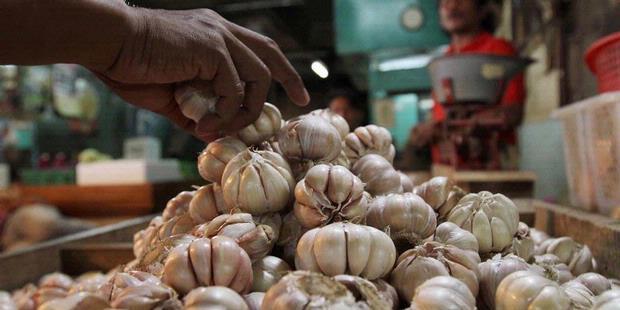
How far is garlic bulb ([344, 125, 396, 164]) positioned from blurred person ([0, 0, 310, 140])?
267mm

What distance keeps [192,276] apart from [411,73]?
6.71 meters

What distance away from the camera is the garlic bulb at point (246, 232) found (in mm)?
1034

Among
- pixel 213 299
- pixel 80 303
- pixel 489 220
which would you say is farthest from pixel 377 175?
pixel 80 303

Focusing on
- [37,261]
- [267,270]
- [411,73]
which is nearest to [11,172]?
[37,261]

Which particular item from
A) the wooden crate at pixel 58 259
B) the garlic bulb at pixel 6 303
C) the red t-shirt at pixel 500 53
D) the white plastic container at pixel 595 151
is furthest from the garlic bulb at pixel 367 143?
the red t-shirt at pixel 500 53

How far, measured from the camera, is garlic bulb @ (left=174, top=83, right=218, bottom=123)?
1386mm

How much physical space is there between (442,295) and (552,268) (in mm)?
404

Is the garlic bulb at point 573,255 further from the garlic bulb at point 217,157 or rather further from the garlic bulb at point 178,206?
the garlic bulb at point 178,206

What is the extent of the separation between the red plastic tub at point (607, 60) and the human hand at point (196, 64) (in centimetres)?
117

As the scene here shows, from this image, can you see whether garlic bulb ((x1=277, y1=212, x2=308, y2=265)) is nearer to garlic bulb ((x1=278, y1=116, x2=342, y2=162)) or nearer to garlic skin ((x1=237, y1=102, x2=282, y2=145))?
garlic bulb ((x1=278, y1=116, x2=342, y2=162))

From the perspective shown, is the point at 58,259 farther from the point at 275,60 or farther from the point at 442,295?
the point at 442,295

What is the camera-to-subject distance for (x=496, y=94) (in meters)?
3.59

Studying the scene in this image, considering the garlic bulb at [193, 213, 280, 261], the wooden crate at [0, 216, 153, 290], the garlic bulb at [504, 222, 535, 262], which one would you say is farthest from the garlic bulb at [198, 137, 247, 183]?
the wooden crate at [0, 216, 153, 290]

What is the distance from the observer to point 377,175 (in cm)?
131
